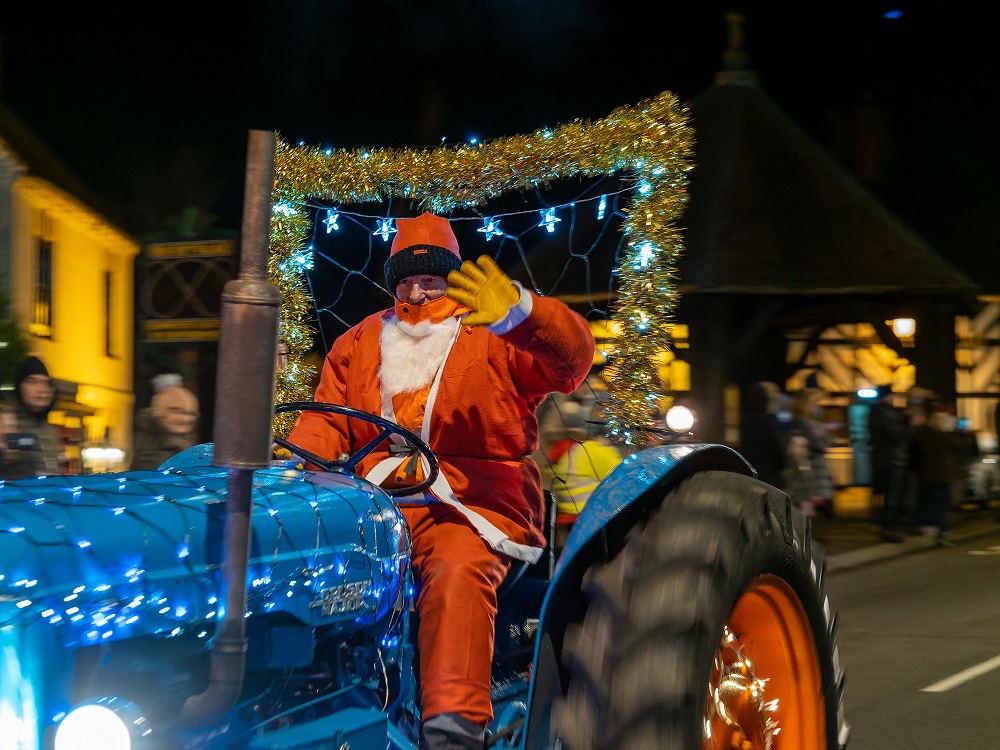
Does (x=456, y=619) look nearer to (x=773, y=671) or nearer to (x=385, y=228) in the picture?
(x=773, y=671)

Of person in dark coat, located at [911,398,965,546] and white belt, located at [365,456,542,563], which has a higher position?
white belt, located at [365,456,542,563]

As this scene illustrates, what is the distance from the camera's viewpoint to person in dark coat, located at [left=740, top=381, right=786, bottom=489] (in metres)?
11.6

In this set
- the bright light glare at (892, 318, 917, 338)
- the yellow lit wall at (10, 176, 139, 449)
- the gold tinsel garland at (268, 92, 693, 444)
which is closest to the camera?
the gold tinsel garland at (268, 92, 693, 444)

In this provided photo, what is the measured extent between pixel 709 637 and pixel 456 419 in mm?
1093

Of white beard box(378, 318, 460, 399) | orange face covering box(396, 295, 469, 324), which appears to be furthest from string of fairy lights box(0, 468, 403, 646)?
orange face covering box(396, 295, 469, 324)

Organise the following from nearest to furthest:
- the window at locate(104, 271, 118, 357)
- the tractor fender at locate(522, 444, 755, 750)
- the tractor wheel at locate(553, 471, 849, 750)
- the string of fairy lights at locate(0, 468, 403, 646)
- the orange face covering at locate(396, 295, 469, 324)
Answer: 1. the string of fairy lights at locate(0, 468, 403, 646)
2. the tractor wheel at locate(553, 471, 849, 750)
3. the tractor fender at locate(522, 444, 755, 750)
4. the orange face covering at locate(396, 295, 469, 324)
5. the window at locate(104, 271, 118, 357)

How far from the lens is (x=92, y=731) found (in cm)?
198

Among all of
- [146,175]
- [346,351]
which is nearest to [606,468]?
[346,351]

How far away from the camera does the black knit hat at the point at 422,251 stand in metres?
3.74

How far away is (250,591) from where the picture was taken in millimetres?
2410

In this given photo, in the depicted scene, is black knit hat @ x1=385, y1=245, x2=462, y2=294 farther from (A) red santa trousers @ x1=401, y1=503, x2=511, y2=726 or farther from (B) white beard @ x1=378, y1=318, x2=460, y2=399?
(A) red santa trousers @ x1=401, y1=503, x2=511, y2=726

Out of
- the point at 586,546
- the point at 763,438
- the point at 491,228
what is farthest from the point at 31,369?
the point at 763,438

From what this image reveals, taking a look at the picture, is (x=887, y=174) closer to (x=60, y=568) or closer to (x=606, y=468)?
(x=606, y=468)

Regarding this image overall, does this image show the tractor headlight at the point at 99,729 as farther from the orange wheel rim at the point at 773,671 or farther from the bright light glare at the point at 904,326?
the bright light glare at the point at 904,326
